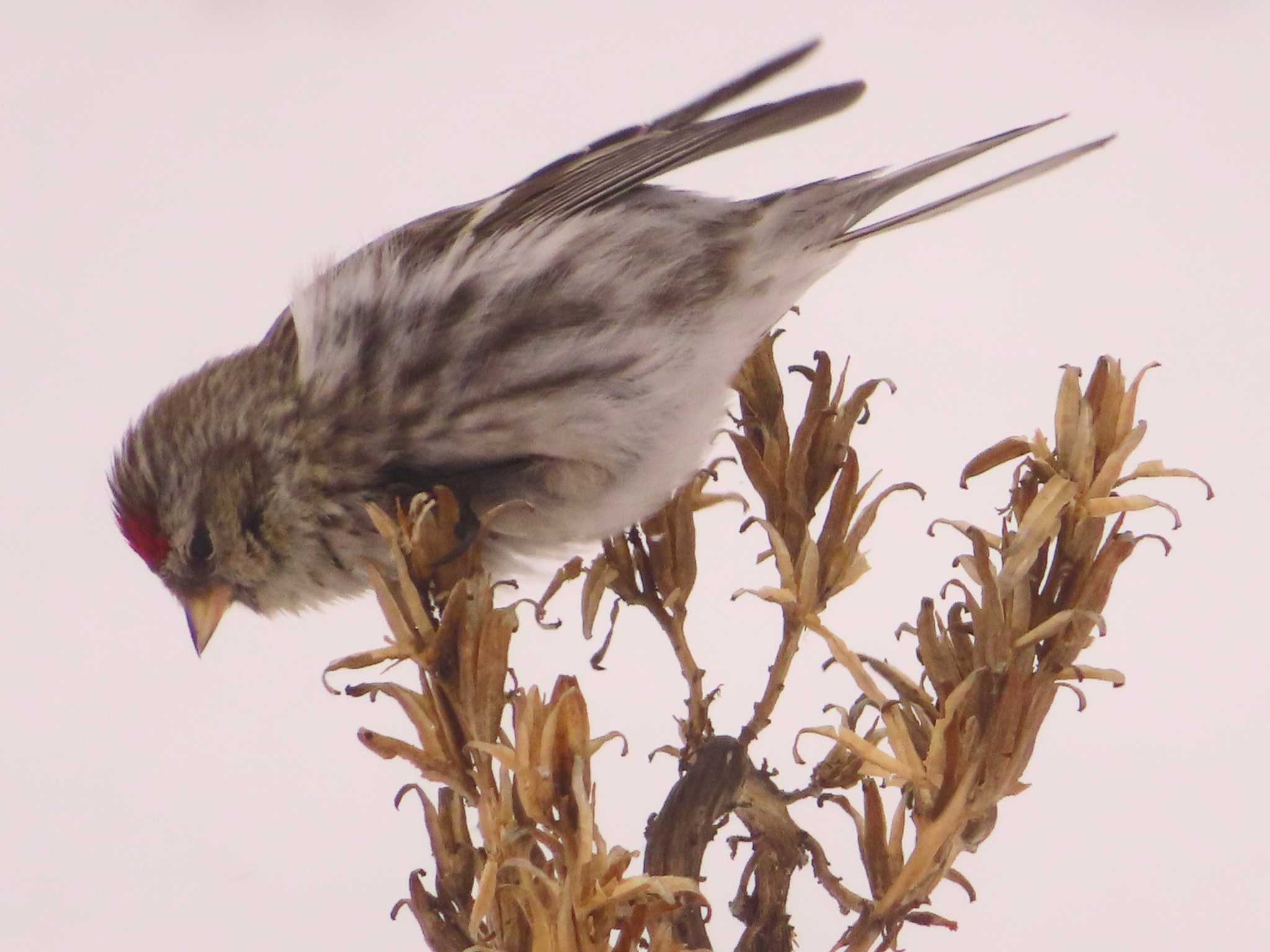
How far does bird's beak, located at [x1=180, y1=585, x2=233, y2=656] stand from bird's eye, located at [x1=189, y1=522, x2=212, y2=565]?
34mm

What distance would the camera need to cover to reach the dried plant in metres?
0.77

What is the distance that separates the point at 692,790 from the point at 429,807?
7.4 inches

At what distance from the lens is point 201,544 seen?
110cm

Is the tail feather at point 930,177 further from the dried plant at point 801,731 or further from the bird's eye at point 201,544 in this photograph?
the bird's eye at point 201,544

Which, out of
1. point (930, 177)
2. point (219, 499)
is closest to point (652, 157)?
point (930, 177)

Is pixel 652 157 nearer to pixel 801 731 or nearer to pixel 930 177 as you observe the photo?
pixel 930 177

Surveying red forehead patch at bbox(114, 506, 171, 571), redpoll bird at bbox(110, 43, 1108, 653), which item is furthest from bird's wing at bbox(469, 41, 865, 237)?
red forehead patch at bbox(114, 506, 171, 571)

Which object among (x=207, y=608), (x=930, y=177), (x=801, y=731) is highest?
(x=930, y=177)

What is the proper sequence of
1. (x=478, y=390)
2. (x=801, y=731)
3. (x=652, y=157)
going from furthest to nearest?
(x=652, y=157) → (x=478, y=390) → (x=801, y=731)

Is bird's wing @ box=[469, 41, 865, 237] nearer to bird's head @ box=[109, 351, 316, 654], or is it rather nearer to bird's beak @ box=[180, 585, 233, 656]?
bird's head @ box=[109, 351, 316, 654]

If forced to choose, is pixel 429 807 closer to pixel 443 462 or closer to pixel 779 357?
pixel 443 462

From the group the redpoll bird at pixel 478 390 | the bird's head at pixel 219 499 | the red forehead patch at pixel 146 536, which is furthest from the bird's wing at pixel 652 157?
the red forehead patch at pixel 146 536

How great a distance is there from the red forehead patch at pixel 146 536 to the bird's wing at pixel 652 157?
38 centimetres

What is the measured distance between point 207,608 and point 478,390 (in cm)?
32
